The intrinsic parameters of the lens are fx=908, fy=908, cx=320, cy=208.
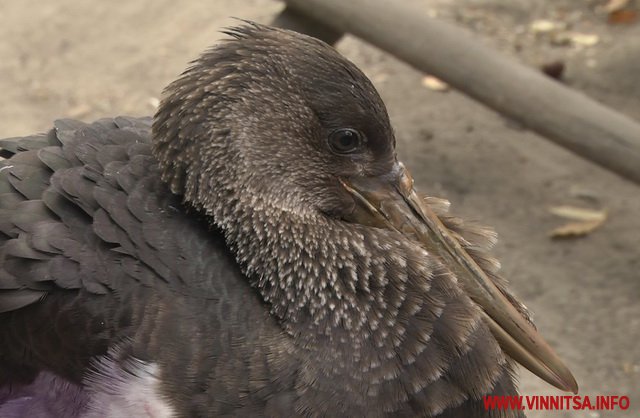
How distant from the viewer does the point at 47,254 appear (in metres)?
1.96

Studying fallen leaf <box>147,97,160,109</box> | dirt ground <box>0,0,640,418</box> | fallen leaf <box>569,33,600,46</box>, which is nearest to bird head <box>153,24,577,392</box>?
dirt ground <box>0,0,640,418</box>

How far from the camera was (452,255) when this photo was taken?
2164mm

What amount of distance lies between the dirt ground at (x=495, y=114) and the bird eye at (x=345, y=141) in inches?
50.6

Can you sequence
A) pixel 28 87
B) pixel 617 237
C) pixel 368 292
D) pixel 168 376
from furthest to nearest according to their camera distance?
pixel 28 87 < pixel 617 237 < pixel 368 292 < pixel 168 376

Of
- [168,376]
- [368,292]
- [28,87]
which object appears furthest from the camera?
[28,87]

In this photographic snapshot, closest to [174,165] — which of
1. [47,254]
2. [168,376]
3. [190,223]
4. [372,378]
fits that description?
[190,223]

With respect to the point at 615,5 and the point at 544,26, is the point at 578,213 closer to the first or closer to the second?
the point at 544,26

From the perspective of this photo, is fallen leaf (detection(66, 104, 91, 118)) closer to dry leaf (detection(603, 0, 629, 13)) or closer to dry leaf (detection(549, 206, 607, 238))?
dry leaf (detection(549, 206, 607, 238))

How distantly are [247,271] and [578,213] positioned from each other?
206 centimetres

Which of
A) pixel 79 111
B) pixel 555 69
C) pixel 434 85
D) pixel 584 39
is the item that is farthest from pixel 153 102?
pixel 584 39

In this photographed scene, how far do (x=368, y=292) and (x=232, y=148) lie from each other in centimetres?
44

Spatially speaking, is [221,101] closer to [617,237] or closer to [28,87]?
[617,237]

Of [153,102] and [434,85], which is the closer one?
[153,102]

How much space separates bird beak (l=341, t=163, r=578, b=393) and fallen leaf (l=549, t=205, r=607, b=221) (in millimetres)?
1610
